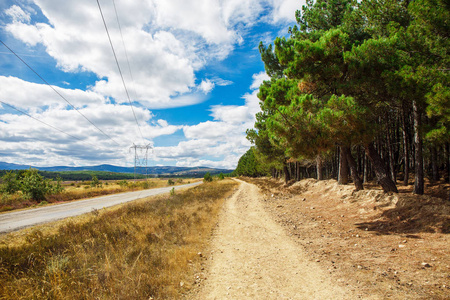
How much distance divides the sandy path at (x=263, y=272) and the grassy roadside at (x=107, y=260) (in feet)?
2.39

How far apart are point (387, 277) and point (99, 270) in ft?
21.7

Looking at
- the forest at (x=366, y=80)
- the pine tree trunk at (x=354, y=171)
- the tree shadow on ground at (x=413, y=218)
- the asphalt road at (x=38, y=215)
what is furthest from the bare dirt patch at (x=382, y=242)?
the asphalt road at (x=38, y=215)

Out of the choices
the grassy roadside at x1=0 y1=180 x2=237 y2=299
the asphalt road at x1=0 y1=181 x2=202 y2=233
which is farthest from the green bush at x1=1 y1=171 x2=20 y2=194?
the grassy roadside at x1=0 y1=180 x2=237 y2=299

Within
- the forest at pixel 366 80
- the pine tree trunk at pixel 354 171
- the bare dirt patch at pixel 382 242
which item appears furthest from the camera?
the pine tree trunk at pixel 354 171

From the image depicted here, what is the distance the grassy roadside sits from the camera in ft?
14.4

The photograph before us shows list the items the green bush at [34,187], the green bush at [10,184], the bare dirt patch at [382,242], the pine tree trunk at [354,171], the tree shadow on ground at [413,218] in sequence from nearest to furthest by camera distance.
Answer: the bare dirt patch at [382,242] < the tree shadow on ground at [413,218] < the pine tree trunk at [354,171] < the green bush at [34,187] < the green bush at [10,184]

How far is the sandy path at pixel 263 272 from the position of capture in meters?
4.37

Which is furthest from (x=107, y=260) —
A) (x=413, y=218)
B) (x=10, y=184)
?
(x=10, y=184)

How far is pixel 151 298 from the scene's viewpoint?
4.31 meters

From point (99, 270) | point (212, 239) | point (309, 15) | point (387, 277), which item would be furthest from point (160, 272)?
point (309, 15)

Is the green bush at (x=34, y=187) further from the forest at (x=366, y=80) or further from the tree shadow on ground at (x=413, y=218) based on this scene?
the tree shadow on ground at (x=413, y=218)

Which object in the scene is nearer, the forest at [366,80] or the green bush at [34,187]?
the forest at [366,80]

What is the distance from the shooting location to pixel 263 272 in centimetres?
536

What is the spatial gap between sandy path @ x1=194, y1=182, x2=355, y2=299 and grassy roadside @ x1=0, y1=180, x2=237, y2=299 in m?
0.73
